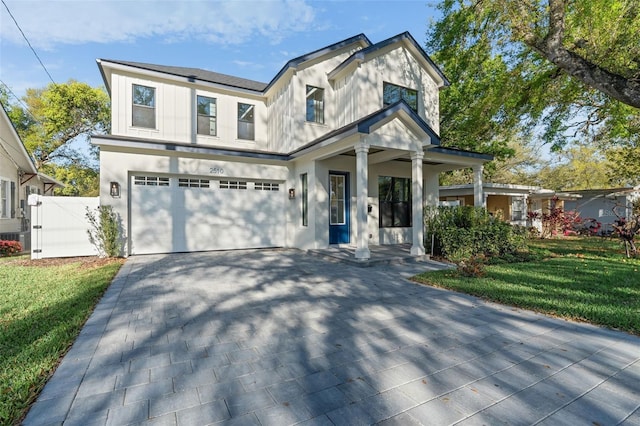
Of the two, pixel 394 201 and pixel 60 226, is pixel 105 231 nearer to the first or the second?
pixel 60 226

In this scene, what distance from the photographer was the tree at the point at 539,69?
7.57 m

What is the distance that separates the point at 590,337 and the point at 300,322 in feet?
10.5

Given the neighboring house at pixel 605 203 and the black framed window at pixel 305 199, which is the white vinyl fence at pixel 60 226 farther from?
the neighboring house at pixel 605 203

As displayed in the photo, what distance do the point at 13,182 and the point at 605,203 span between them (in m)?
31.3

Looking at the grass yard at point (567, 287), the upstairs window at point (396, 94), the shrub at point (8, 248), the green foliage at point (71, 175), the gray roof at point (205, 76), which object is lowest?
the grass yard at point (567, 287)

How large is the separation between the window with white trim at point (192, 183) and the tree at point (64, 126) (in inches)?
565

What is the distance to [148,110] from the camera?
379 inches

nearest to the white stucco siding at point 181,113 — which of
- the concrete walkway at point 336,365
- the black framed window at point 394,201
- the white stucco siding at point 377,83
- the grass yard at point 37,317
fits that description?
the white stucco siding at point 377,83

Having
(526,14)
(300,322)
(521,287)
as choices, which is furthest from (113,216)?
(526,14)

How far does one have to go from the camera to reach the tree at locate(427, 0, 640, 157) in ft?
24.8

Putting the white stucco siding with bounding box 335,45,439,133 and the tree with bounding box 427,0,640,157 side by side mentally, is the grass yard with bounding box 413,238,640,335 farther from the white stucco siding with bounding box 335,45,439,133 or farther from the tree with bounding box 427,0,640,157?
the white stucco siding with bounding box 335,45,439,133

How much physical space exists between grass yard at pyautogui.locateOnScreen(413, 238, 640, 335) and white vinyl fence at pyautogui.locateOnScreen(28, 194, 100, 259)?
872cm

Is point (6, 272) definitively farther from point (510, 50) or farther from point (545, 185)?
point (545, 185)

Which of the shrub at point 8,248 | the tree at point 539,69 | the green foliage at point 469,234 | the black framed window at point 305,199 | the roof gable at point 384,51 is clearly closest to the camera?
the tree at point 539,69
